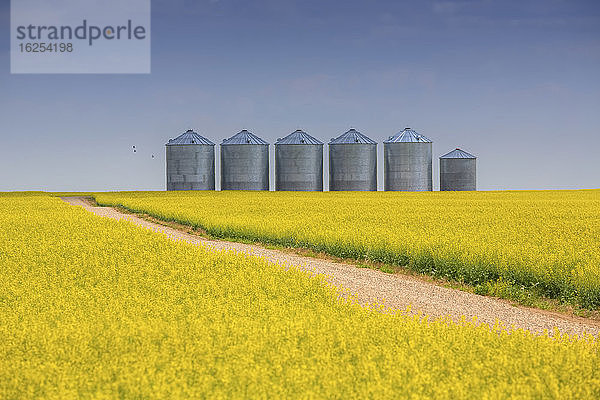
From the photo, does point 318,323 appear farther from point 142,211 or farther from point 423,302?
point 142,211

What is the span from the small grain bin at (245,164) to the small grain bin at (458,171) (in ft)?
68.0

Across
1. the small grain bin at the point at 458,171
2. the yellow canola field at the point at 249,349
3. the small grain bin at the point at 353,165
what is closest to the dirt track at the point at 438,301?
the yellow canola field at the point at 249,349

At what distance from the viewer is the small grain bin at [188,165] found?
2704 inches

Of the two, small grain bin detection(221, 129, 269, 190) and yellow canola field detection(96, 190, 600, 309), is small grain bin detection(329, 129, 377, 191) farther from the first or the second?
yellow canola field detection(96, 190, 600, 309)

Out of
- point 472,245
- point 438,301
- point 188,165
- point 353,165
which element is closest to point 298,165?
point 353,165

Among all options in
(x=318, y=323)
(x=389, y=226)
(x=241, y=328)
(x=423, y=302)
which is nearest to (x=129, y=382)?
(x=241, y=328)

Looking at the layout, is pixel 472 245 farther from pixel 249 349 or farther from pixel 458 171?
pixel 458 171

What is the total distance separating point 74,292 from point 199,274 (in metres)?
2.72

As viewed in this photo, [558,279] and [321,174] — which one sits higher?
[321,174]

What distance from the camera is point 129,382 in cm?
555

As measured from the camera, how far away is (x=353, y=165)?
67125 millimetres

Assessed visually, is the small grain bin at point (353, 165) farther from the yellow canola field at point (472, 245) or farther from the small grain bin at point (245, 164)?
the yellow canola field at point (472, 245)

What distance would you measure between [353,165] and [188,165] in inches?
739

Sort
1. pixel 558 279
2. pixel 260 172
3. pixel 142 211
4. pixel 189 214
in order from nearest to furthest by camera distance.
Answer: pixel 558 279 → pixel 189 214 → pixel 142 211 → pixel 260 172
